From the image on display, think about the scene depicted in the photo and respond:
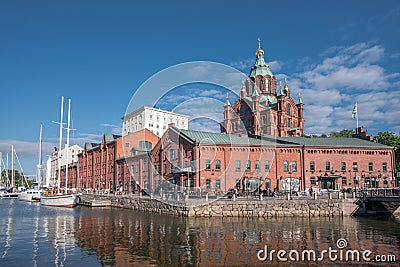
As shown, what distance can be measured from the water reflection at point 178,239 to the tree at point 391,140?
37583mm

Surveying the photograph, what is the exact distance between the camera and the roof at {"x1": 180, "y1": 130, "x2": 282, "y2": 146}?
5828 centimetres

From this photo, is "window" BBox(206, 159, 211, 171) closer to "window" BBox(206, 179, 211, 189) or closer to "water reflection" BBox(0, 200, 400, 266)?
"window" BBox(206, 179, 211, 189)

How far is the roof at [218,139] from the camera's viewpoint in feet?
191

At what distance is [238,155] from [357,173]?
66.8 ft

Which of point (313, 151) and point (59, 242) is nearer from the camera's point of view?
point (59, 242)

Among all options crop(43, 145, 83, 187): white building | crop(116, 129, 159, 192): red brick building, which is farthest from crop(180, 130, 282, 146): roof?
crop(43, 145, 83, 187): white building

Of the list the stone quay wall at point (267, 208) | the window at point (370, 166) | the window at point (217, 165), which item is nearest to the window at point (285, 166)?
the window at point (217, 165)

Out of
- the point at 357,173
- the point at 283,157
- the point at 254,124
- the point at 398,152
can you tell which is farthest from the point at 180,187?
the point at 398,152

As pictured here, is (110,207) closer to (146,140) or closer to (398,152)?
(146,140)

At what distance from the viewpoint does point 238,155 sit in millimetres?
58531

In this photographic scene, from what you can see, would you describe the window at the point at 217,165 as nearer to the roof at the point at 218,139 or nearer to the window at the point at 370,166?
the roof at the point at 218,139

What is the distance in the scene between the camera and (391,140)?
80688mm

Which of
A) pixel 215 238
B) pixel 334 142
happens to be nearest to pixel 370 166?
pixel 334 142

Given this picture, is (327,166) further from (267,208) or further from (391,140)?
(391,140)
